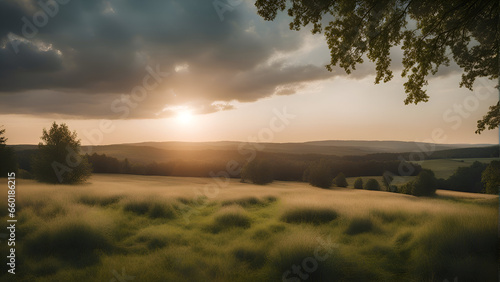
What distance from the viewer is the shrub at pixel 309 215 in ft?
37.9

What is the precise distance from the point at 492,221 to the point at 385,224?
3.77 metres

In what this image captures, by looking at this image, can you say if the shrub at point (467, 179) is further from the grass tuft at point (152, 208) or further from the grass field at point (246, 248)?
the grass tuft at point (152, 208)

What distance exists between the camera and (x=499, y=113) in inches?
451

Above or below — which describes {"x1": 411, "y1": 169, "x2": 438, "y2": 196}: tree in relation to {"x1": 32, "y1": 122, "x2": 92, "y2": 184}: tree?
below

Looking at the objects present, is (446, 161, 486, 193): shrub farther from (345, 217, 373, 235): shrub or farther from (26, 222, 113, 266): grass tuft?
(26, 222, 113, 266): grass tuft

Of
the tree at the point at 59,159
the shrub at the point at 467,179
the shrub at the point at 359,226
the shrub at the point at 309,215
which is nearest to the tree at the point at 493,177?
the shrub at the point at 359,226

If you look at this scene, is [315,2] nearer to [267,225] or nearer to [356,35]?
[356,35]

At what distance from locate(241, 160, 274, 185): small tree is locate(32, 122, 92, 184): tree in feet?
96.9

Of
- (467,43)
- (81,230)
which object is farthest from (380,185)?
(81,230)

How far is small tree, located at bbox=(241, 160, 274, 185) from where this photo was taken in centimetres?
4966

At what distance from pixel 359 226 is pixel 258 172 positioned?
39.8 m

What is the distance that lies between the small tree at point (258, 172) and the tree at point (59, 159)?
29543 millimetres

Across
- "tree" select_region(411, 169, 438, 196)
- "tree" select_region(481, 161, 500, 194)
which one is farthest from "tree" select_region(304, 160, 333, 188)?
"tree" select_region(481, 161, 500, 194)

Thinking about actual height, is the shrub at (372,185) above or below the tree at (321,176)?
below
